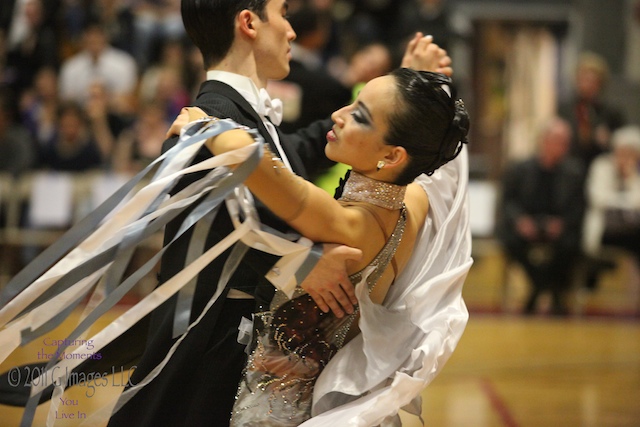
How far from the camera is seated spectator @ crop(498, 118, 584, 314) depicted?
6844 millimetres

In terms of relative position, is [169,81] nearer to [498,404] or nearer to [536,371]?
[536,371]

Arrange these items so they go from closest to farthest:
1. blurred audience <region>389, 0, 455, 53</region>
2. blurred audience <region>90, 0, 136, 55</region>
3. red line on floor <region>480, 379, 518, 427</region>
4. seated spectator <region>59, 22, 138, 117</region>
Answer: red line on floor <region>480, 379, 518, 427</region> < blurred audience <region>389, 0, 455, 53</region> < seated spectator <region>59, 22, 138, 117</region> < blurred audience <region>90, 0, 136, 55</region>

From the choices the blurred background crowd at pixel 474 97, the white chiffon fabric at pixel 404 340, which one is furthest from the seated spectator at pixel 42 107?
the white chiffon fabric at pixel 404 340

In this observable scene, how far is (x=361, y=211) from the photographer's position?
6.40 feet

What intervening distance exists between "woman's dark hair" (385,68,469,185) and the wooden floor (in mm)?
1049

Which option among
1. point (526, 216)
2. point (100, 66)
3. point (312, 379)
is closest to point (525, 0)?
point (526, 216)

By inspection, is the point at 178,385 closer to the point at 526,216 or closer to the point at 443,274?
the point at 443,274

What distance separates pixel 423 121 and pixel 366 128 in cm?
13

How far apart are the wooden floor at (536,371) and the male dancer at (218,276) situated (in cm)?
30

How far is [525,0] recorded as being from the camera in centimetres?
996

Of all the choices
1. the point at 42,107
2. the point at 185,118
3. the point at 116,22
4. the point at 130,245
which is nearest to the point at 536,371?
the point at 185,118

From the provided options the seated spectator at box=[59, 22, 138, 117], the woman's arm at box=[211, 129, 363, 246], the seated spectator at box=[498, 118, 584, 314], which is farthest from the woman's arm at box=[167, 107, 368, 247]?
the seated spectator at box=[59, 22, 138, 117]

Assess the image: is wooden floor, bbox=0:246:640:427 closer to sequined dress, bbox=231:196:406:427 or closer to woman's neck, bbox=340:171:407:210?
sequined dress, bbox=231:196:406:427

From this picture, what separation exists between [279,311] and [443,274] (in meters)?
0.44
